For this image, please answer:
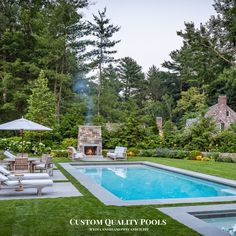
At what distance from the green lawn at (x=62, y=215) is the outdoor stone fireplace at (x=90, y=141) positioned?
545 inches

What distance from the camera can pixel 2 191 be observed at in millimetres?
9133

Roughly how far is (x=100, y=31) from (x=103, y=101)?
7.06 metres

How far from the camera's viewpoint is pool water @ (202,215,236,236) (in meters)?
6.44

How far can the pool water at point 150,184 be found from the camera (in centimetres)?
1045

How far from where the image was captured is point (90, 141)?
2277 cm

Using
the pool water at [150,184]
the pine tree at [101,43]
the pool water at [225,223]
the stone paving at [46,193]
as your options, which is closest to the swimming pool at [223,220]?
the pool water at [225,223]

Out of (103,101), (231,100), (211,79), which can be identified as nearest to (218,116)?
(231,100)

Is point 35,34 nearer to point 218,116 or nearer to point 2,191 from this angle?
point 218,116

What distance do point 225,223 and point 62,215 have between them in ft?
11.1

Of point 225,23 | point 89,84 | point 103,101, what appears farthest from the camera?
point 89,84

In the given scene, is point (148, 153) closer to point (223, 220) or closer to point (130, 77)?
point (223, 220)

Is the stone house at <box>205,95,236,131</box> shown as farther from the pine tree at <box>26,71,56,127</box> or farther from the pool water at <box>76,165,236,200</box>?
the pool water at <box>76,165,236,200</box>

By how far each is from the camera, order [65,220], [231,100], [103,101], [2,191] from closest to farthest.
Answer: [65,220], [2,191], [103,101], [231,100]

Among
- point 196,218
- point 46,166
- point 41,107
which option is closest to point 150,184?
point 46,166
